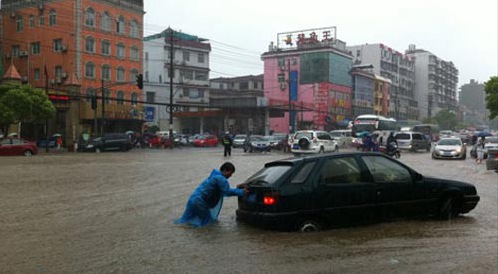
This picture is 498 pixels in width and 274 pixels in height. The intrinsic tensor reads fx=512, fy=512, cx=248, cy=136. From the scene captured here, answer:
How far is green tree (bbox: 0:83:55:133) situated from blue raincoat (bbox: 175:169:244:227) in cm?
3314

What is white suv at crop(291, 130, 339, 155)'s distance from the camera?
33.5m

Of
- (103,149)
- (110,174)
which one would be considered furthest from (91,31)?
(110,174)

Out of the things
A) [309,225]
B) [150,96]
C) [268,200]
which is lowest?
[309,225]

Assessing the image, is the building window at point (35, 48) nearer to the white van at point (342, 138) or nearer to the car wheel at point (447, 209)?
the white van at point (342, 138)

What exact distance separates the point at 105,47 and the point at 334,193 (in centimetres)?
5399

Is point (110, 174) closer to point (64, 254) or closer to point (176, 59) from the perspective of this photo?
point (64, 254)

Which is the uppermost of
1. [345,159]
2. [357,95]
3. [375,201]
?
[357,95]

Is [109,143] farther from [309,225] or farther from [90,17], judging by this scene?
[309,225]

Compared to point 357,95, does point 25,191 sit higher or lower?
lower

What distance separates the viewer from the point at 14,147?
33250 mm

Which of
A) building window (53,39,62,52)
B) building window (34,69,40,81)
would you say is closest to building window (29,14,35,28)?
building window (53,39,62,52)

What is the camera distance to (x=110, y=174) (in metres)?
20.0

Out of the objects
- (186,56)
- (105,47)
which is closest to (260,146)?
(105,47)

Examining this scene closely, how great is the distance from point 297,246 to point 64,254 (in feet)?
10.9
